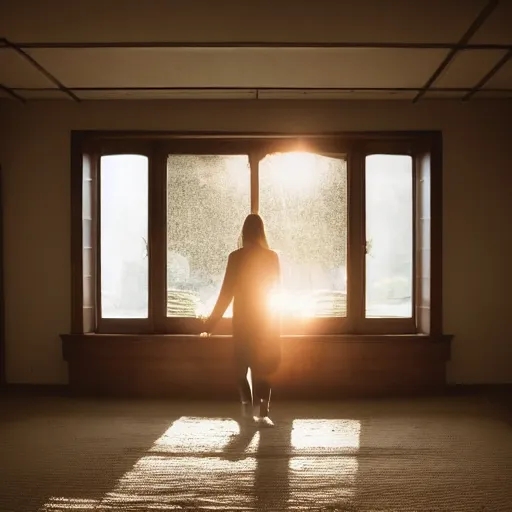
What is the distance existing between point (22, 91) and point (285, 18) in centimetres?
263

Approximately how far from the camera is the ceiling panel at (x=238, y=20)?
3.15m

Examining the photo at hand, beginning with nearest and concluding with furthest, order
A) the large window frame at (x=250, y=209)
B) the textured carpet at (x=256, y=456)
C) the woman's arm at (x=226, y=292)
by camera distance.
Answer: the textured carpet at (x=256, y=456), the woman's arm at (x=226, y=292), the large window frame at (x=250, y=209)

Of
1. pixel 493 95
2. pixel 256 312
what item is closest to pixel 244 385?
pixel 256 312

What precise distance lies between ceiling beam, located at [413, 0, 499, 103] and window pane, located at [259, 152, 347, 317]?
1.12m

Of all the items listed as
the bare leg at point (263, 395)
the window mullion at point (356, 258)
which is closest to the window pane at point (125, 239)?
the bare leg at point (263, 395)

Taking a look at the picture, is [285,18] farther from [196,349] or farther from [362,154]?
[196,349]

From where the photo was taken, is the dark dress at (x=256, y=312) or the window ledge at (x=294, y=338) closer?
the dark dress at (x=256, y=312)

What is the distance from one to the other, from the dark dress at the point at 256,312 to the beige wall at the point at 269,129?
1.67 meters

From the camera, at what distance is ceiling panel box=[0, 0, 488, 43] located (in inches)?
124

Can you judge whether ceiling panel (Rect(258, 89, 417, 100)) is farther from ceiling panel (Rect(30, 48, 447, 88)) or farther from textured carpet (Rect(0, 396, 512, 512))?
textured carpet (Rect(0, 396, 512, 512))

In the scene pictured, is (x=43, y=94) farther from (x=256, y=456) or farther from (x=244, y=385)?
(x=256, y=456)

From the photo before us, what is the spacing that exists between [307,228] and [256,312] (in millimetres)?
1518

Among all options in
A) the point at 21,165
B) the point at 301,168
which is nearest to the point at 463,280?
the point at 301,168

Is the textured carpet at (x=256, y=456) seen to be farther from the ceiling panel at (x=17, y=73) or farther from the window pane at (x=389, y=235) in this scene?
the ceiling panel at (x=17, y=73)
